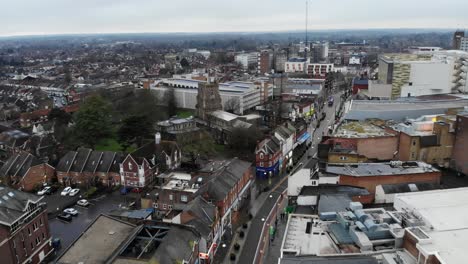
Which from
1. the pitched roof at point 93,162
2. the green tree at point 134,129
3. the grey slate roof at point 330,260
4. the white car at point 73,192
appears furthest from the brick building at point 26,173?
the grey slate roof at point 330,260

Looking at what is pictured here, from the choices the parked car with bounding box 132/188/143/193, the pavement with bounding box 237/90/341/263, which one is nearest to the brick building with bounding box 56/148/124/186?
the parked car with bounding box 132/188/143/193

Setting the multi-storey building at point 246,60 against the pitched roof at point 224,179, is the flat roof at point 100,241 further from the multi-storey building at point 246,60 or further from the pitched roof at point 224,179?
the multi-storey building at point 246,60

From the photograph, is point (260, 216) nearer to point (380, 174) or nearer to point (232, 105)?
point (380, 174)

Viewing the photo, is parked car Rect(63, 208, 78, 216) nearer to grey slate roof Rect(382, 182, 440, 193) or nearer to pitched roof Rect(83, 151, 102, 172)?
pitched roof Rect(83, 151, 102, 172)

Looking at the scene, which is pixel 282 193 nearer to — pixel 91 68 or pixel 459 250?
pixel 459 250

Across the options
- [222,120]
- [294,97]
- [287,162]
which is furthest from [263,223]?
[294,97]

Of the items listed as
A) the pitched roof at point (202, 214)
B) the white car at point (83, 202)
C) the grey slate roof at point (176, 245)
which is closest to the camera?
the grey slate roof at point (176, 245)
